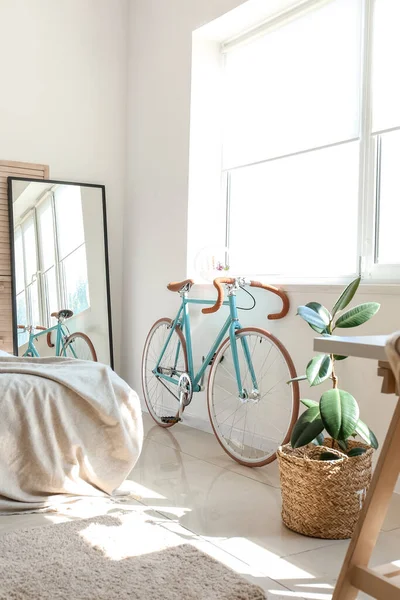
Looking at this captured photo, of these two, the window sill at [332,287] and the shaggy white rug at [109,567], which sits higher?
the window sill at [332,287]

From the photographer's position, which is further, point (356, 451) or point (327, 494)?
point (356, 451)

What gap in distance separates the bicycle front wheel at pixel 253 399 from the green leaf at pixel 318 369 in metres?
0.62

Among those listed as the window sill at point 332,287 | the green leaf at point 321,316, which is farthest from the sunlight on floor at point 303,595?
the window sill at point 332,287

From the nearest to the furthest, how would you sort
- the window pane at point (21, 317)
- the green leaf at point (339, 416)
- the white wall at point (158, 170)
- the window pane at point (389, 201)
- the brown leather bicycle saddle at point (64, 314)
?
the green leaf at point (339, 416) → the window pane at point (389, 201) → the white wall at point (158, 170) → the window pane at point (21, 317) → the brown leather bicycle saddle at point (64, 314)

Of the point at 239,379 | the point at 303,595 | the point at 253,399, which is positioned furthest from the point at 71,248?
the point at 303,595

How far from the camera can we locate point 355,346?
4.97ft

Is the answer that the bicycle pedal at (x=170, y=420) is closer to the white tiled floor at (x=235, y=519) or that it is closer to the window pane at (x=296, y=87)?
the white tiled floor at (x=235, y=519)

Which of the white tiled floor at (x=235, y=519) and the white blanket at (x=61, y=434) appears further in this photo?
the white blanket at (x=61, y=434)

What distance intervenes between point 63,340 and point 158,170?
1333mm

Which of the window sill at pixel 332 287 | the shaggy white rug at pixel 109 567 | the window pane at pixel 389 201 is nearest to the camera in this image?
the shaggy white rug at pixel 109 567

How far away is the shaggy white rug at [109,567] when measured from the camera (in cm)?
189

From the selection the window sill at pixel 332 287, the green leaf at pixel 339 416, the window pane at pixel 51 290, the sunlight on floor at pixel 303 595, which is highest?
the window sill at pixel 332 287

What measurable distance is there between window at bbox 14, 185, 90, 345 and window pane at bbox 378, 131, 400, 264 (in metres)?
2.30

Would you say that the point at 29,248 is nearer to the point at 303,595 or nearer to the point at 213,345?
the point at 213,345
